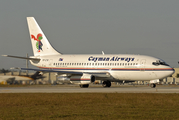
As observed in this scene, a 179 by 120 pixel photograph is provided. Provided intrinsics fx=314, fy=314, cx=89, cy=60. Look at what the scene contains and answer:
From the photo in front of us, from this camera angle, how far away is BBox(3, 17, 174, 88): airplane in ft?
142

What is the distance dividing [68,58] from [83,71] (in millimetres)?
3854

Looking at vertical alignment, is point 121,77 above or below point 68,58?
below

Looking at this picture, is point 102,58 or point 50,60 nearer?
point 102,58

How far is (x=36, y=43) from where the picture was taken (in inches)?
2154

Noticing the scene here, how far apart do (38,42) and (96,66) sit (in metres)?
12.9

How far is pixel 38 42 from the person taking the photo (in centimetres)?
5456

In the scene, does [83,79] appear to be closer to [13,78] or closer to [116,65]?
[116,65]

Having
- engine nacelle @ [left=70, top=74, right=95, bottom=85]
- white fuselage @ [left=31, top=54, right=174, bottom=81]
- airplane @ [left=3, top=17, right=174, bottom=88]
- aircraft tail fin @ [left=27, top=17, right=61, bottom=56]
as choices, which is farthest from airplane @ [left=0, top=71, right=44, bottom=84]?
engine nacelle @ [left=70, top=74, right=95, bottom=85]

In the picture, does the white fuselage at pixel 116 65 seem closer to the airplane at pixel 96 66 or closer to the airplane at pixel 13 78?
the airplane at pixel 96 66

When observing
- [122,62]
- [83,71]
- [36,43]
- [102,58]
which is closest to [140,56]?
[122,62]

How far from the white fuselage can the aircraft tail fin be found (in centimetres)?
236

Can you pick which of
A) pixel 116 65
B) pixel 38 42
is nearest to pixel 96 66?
pixel 116 65
